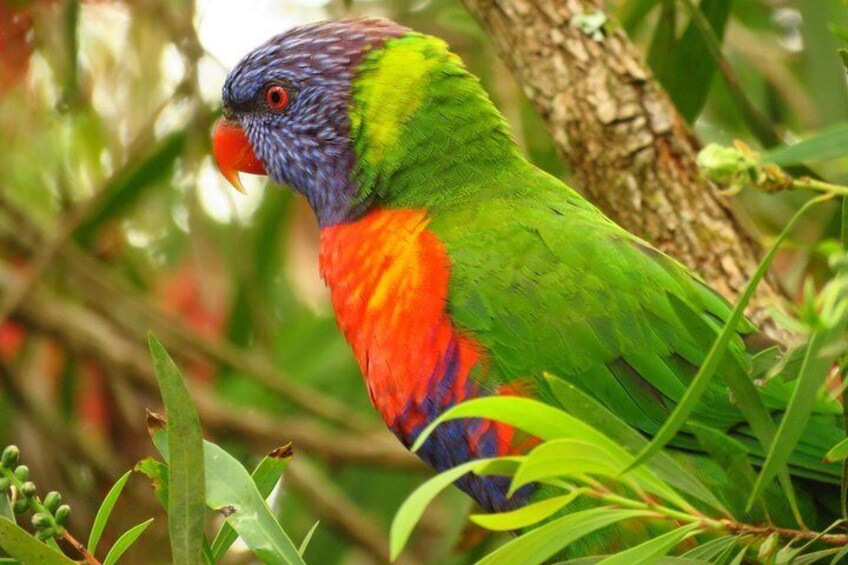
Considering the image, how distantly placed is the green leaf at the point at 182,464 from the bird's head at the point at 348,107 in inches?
33.5

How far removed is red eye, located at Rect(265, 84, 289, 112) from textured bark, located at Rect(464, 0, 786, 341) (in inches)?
18.2

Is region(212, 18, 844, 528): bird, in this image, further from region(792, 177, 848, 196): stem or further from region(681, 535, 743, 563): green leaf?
region(792, 177, 848, 196): stem

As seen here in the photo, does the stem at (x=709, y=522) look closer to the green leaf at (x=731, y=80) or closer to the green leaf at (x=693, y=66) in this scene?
the green leaf at (x=731, y=80)

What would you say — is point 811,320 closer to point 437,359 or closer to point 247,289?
point 437,359

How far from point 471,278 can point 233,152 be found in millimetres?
790

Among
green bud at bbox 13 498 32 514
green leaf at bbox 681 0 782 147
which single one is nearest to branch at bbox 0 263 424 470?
green leaf at bbox 681 0 782 147

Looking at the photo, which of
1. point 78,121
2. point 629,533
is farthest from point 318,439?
point 629,533

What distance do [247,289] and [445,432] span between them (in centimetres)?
138

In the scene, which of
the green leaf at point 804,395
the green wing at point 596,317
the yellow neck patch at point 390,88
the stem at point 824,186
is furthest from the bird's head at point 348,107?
the green leaf at point 804,395

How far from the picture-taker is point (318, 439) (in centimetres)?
319

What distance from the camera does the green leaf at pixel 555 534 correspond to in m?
1.13

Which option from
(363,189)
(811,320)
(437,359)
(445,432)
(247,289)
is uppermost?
(811,320)

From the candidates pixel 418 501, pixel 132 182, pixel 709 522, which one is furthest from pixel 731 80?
pixel 132 182

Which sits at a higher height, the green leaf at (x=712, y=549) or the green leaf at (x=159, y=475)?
the green leaf at (x=159, y=475)
